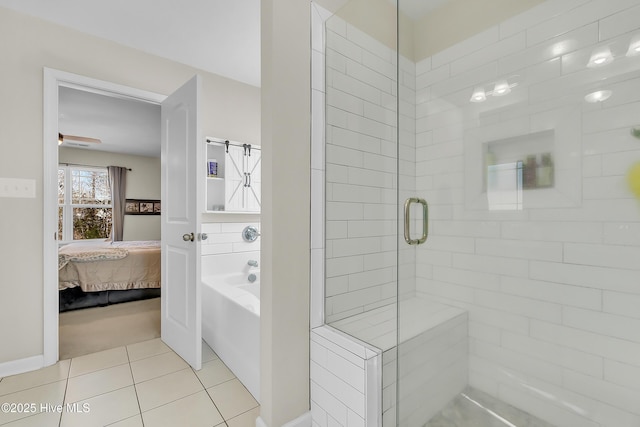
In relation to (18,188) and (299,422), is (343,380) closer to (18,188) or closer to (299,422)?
(299,422)

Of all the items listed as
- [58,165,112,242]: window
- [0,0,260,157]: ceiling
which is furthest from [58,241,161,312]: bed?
[58,165,112,242]: window

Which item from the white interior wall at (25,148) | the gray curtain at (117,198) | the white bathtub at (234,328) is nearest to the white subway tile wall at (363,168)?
the white bathtub at (234,328)

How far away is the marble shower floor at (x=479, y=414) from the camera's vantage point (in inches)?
50.2

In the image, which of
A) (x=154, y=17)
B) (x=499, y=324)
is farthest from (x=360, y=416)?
(x=154, y=17)

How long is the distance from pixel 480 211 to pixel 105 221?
281 inches

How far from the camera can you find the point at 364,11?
167cm

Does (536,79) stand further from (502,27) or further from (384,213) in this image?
(384,213)

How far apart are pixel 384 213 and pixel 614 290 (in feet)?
3.31

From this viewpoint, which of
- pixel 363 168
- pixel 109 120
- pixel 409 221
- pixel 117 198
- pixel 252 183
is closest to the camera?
pixel 409 221

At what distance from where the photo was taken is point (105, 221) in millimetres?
6211

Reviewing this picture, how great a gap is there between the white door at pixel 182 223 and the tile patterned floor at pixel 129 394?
0.19 m

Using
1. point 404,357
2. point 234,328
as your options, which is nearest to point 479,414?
point 404,357

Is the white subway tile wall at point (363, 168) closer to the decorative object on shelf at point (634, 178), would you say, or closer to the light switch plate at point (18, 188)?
the decorative object on shelf at point (634, 178)

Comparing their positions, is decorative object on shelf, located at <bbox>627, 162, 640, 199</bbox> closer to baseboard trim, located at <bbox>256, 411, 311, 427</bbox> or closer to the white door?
baseboard trim, located at <bbox>256, 411, 311, 427</bbox>
